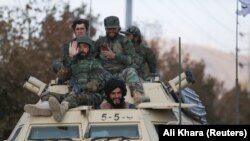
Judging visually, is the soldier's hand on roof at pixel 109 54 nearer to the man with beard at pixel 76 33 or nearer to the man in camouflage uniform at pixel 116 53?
the man in camouflage uniform at pixel 116 53

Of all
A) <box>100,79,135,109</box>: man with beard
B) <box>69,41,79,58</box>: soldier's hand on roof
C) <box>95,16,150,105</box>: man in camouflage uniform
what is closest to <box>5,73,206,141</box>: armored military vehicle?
<box>100,79,135,109</box>: man with beard

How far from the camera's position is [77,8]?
120ft

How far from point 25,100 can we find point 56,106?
8.88 m

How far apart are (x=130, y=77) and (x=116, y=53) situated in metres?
0.76

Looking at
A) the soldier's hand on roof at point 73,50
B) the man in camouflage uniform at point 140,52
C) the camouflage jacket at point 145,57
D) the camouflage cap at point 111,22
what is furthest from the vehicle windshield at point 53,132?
the camouflage jacket at point 145,57

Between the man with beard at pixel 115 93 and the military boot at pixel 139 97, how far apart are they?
535 millimetres

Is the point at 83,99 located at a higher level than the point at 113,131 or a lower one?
higher

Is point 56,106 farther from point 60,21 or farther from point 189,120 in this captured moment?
point 60,21

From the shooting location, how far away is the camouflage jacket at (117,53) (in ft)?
51.9

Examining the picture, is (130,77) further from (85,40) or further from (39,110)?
(39,110)

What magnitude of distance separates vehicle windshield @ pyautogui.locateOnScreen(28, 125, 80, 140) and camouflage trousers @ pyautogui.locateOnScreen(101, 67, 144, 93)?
1450mm

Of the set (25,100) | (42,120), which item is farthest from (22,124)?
(25,100)

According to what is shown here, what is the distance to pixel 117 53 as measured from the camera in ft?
52.2

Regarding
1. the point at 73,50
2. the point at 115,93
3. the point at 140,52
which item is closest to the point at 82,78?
the point at 73,50
